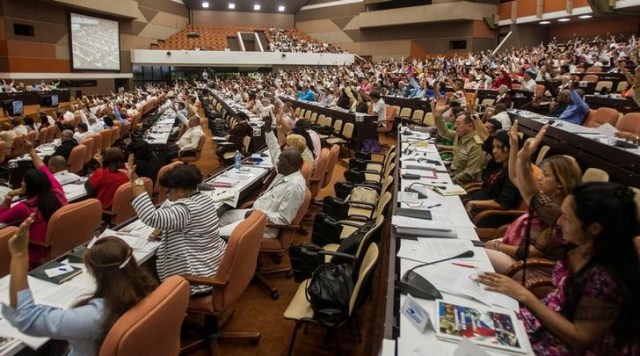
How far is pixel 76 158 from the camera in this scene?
7277mm

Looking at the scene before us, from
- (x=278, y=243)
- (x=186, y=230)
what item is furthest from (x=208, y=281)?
(x=278, y=243)

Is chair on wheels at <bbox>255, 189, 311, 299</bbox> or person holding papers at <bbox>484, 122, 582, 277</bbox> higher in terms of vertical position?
person holding papers at <bbox>484, 122, 582, 277</bbox>

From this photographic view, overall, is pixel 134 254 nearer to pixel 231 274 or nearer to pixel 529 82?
pixel 231 274

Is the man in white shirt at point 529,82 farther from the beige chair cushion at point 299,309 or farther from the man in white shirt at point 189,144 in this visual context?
the beige chair cushion at point 299,309

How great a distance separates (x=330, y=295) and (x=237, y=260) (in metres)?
0.61

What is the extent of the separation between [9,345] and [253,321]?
1855mm

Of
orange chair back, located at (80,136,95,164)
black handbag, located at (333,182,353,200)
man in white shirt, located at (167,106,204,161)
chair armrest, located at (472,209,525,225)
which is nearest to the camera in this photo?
Result: chair armrest, located at (472,209,525,225)

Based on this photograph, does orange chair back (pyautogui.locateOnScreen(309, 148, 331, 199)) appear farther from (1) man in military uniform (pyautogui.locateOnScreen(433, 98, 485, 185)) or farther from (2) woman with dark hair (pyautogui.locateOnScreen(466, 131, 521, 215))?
(2) woman with dark hair (pyautogui.locateOnScreen(466, 131, 521, 215))

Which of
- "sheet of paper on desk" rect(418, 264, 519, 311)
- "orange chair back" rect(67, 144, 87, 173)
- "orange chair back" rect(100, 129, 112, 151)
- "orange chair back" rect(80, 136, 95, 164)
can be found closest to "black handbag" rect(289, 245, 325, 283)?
"sheet of paper on desk" rect(418, 264, 519, 311)

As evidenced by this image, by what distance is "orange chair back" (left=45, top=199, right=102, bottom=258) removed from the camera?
134 inches

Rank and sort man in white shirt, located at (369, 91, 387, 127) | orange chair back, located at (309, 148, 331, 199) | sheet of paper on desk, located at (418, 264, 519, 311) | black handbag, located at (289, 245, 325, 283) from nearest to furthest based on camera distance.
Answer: sheet of paper on desk, located at (418, 264, 519, 311)
black handbag, located at (289, 245, 325, 283)
orange chair back, located at (309, 148, 331, 199)
man in white shirt, located at (369, 91, 387, 127)

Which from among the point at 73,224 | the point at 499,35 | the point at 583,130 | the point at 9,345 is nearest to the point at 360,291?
the point at 9,345

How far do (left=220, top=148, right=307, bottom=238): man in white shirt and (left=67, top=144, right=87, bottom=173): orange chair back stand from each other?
4282mm

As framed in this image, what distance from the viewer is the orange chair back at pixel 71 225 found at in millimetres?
3395
